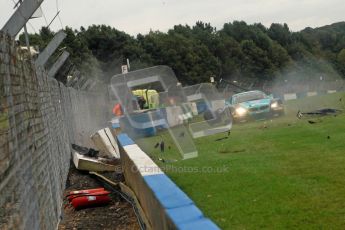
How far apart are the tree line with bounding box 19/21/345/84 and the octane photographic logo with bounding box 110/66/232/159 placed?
29.2 metres

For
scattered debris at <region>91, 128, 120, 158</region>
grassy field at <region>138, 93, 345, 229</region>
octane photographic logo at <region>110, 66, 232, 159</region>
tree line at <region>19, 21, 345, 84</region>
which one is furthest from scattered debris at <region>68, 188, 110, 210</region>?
tree line at <region>19, 21, 345, 84</region>

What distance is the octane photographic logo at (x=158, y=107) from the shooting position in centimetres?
1770

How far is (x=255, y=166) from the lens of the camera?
959 cm

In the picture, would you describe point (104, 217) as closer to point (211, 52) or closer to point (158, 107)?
point (158, 107)

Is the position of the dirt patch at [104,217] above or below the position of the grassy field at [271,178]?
below

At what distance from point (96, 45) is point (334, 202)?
6422 centimetres

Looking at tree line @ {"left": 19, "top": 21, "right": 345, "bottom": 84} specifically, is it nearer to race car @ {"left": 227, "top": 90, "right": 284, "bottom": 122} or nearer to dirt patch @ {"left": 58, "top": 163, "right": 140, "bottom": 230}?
race car @ {"left": 227, "top": 90, "right": 284, "bottom": 122}

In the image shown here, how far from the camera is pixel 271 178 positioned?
27.3 ft

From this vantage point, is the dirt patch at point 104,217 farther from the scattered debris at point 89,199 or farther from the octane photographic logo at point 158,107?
the octane photographic logo at point 158,107

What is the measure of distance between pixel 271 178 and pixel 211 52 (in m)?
69.9

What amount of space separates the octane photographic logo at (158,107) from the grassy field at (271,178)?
11.5ft

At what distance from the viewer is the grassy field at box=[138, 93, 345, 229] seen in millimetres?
6207

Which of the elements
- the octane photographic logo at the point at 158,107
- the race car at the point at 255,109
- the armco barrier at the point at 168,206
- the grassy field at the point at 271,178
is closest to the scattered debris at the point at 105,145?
the grassy field at the point at 271,178

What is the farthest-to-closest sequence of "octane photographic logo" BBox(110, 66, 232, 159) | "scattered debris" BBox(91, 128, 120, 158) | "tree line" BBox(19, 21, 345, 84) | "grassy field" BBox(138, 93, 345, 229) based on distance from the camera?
"tree line" BBox(19, 21, 345, 84)
"octane photographic logo" BBox(110, 66, 232, 159)
"scattered debris" BBox(91, 128, 120, 158)
"grassy field" BBox(138, 93, 345, 229)
